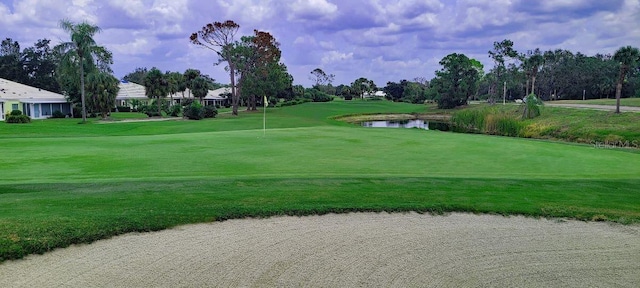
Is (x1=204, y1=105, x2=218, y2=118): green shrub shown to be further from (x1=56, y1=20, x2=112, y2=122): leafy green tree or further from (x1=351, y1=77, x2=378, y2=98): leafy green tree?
(x1=351, y1=77, x2=378, y2=98): leafy green tree

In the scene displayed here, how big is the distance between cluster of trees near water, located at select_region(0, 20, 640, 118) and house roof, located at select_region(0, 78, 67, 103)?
207 centimetres

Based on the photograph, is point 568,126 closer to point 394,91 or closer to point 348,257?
point 348,257

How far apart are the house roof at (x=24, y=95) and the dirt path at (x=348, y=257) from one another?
56.3 metres

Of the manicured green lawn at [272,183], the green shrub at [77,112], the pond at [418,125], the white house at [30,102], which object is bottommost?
the pond at [418,125]

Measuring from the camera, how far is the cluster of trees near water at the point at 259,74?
53.9 m

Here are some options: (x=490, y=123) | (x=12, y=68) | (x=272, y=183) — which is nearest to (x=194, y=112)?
(x=490, y=123)

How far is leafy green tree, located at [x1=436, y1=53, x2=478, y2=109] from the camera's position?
86.4 metres

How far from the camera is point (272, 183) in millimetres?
12141

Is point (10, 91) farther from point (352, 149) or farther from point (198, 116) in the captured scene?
point (352, 149)

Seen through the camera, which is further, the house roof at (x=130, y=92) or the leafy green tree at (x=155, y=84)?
the house roof at (x=130, y=92)

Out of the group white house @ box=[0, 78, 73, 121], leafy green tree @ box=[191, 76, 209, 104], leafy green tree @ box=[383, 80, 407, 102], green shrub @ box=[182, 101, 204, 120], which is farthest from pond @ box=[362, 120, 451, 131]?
leafy green tree @ box=[383, 80, 407, 102]

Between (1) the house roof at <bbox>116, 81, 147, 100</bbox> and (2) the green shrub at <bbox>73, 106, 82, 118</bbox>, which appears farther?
(1) the house roof at <bbox>116, 81, 147, 100</bbox>

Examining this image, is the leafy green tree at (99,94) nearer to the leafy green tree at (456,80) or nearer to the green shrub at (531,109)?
the green shrub at (531,109)

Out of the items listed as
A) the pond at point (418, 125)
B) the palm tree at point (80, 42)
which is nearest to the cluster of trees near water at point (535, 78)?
the pond at point (418, 125)
